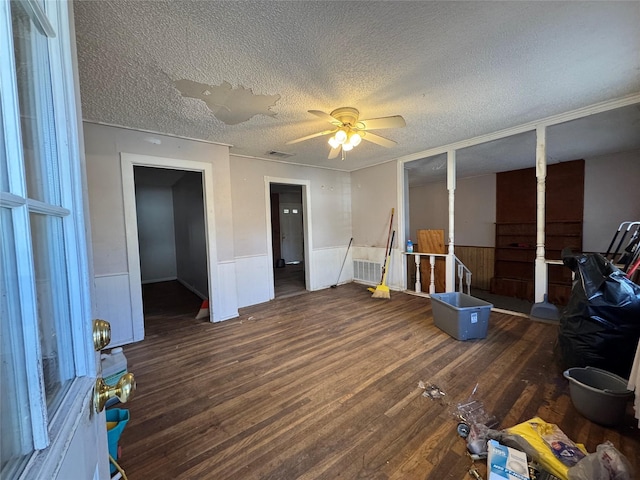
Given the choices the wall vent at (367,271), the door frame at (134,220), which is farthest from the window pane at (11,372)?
the wall vent at (367,271)

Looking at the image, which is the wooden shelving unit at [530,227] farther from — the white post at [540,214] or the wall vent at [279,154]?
the wall vent at [279,154]

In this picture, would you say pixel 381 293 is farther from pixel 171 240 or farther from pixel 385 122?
pixel 171 240

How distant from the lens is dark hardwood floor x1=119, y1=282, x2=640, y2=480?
4.72ft

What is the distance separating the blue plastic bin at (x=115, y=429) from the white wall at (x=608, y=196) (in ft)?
23.5

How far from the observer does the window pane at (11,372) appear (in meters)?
0.39

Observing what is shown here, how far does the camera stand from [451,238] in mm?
4102

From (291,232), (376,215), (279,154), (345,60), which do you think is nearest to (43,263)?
(345,60)

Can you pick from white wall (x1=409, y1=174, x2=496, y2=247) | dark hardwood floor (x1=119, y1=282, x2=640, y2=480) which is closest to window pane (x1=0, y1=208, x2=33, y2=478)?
dark hardwood floor (x1=119, y1=282, x2=640, y2=480)

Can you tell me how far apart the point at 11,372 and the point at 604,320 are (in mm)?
2990

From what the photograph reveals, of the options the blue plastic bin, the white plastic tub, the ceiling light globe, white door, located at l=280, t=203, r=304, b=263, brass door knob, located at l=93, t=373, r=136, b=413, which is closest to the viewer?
brass door knob, located at l=93, t=373, r=136, b=413

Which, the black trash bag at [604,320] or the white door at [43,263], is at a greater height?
the white door at [43,263]

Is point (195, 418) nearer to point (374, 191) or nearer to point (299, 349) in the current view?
point (299, 349)

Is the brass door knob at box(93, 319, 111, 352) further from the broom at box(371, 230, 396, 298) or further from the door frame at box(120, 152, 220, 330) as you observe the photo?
the broom at box(371, 230, 396, 298)

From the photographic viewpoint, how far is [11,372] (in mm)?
417
